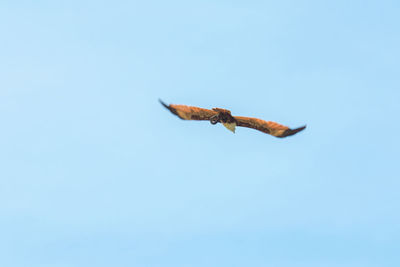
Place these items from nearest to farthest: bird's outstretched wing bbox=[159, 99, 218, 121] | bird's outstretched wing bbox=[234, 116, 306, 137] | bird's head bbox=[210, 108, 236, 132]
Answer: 1. bird's outstretched wing bbox=[234, 116, 306, 137]
2. bird's outstretched wing bbox=[159, 99, 218, 121]
3. bird's head bbox=[210, 108, 236, 132]

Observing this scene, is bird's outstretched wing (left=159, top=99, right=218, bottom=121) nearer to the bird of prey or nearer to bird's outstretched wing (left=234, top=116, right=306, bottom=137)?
the bird of prey

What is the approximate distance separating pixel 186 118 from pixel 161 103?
15.9 feet

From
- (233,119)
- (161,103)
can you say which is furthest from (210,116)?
(161,103)

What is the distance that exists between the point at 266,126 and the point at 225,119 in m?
4.34

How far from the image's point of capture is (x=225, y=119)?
7225cm

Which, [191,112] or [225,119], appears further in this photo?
[225,119]

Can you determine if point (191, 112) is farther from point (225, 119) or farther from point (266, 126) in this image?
point (266, 126)

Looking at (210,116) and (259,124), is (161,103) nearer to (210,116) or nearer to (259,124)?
(210,116)

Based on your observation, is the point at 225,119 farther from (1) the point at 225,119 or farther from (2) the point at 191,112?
(2) the point at 191,112

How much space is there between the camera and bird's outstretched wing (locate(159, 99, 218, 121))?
70375 millimetres

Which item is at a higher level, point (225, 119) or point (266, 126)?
point (225, 119)

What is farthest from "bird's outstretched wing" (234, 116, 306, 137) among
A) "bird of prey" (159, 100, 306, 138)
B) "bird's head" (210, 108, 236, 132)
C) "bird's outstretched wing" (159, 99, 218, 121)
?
"bird's outstretched wing" (159, 99, 218, 121)

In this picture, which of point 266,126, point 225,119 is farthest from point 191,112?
point 266,126

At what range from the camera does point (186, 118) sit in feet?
235
